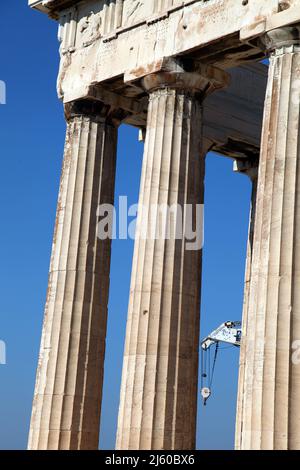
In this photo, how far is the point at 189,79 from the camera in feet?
147

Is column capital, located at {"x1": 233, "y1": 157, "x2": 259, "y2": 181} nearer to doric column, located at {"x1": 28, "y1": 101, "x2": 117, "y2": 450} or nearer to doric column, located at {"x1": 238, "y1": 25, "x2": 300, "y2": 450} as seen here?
doric column, located at {"x1": 28, "y1": 101, "x2": 117, "y2": 450}

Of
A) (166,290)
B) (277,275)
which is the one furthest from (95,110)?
(277,275)

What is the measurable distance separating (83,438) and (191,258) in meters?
10.0

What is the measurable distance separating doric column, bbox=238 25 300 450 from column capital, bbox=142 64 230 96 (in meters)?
5.94

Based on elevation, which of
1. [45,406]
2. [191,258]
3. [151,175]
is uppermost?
[151,175]

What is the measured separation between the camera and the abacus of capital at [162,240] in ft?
121

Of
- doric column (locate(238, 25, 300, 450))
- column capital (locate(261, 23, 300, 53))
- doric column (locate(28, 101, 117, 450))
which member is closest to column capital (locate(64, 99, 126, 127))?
doric column (locate(28, 101, 117, 450))

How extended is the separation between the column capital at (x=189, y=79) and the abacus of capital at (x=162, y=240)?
65mm

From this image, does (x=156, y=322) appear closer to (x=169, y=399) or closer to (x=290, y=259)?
(x=169, y=399)

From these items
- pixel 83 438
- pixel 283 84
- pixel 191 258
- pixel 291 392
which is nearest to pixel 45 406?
pixel 83 438

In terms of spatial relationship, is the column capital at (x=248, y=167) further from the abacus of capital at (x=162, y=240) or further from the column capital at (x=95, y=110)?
the column capital at (x=95, y=110)

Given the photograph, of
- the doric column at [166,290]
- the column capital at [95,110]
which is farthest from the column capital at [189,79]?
the column capital at [95,110]

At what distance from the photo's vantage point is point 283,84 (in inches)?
1522

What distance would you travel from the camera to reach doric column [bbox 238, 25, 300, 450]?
35.7m
